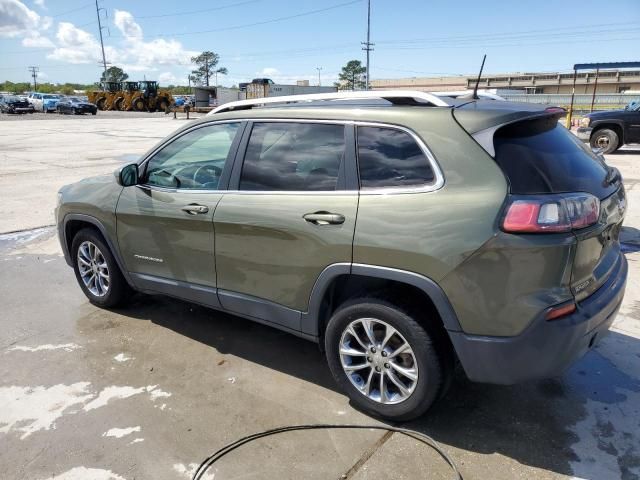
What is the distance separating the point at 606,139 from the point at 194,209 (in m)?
14.8

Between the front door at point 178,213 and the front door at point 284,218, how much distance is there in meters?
0.15

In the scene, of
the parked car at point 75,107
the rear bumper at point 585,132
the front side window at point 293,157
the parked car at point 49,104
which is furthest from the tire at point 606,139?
the parked car at point 49,104

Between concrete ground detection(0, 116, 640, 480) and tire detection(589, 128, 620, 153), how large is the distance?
38.7ft

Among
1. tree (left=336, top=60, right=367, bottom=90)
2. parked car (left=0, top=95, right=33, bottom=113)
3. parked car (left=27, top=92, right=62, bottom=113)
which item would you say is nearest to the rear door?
parked car (left=0, top=95, right=33, bottom=113)

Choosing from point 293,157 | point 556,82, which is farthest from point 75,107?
point 556,82

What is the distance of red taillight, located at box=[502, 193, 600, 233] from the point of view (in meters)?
2.36

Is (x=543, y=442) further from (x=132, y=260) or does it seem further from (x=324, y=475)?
(x=132, y=260)

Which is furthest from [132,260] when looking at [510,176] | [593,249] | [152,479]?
[593,249]

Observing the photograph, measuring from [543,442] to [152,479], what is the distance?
2051mm

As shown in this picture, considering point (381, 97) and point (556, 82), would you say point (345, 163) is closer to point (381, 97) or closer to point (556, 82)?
point (381, 97)

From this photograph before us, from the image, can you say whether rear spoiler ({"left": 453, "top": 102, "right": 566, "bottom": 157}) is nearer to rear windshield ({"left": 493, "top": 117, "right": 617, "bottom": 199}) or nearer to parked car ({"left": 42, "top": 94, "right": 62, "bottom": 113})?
rear windshield ({"left": 493, "top": 117, "right": 617, "bottom": 199})

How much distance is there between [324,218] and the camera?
9.52ft

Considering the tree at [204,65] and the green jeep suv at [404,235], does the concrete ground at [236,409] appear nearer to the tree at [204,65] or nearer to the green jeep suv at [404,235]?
the green jeep suv at [404,235]

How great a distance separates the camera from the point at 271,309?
3.31m
